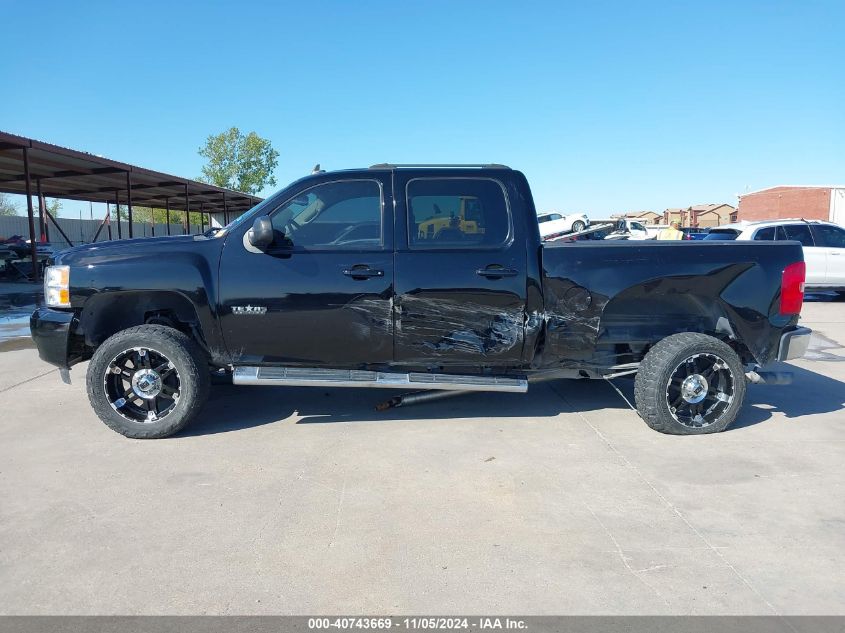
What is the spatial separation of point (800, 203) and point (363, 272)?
169 ft

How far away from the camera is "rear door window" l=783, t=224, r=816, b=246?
1305 centimetres

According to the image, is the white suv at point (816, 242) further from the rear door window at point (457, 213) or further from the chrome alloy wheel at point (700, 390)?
the rear door window at point (457, 213)

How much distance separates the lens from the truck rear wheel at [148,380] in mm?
Answer: 4500

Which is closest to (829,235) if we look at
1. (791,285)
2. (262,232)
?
(791,285)

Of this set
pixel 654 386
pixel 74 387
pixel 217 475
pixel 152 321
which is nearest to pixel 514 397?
pixel 654 386

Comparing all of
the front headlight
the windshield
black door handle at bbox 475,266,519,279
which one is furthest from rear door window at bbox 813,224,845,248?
the front headlight

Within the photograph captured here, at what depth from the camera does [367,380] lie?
4586mm

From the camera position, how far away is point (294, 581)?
2.78 metres

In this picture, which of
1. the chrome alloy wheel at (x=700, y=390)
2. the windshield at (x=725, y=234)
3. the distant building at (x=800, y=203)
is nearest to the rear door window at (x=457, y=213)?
the chrome alloy wheel at (x=700, y=390)

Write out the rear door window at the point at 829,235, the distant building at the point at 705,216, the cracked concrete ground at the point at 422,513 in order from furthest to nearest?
the distant building at the point at 705,216 < the rear door window at the point at 829,235 < the cracked concrete ground at the point at 422,513

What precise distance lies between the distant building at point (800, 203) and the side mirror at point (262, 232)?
43.9 meters

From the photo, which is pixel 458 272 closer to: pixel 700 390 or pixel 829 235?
pixel 700 390

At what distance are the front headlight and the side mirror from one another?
1.47m

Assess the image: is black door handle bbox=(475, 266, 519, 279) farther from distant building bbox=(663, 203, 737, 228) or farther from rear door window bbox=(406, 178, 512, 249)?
distant building bbox=(663, 203, 737, 228)
